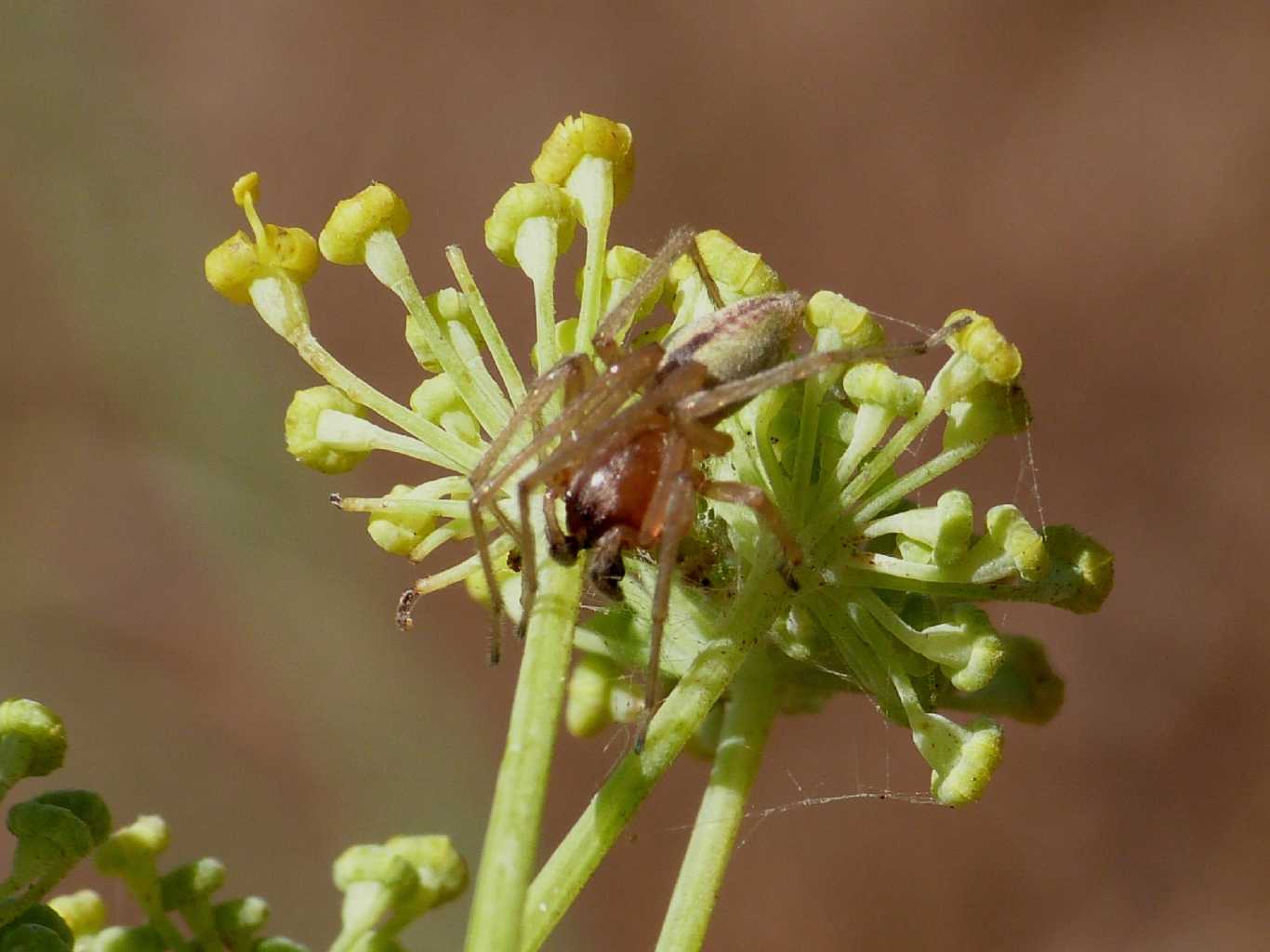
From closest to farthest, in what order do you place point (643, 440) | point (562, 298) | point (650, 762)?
point (650, 762)
point (643, 440)
point (562, 298)

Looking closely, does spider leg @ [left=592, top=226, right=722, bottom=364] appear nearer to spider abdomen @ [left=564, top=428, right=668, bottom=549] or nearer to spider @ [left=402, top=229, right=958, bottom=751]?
spider @ [left=402, top=229, right=958, bottom=751]

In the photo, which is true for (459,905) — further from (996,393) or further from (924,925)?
(996,393)

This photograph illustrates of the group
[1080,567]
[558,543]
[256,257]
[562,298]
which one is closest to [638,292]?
[558,543]

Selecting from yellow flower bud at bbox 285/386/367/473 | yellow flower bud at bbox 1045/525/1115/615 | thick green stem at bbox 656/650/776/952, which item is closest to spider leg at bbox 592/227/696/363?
yellow flower bud at bbox 285/386/367/473

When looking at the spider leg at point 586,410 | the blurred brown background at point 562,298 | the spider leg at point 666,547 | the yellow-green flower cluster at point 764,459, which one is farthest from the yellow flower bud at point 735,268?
the blurred brown background at point 562,298

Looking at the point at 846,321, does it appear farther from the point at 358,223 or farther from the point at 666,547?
the point at 358,223

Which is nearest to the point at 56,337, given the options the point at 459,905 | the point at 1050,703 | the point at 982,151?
the point at 459,905

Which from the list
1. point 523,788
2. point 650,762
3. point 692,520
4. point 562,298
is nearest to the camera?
point 523,788
